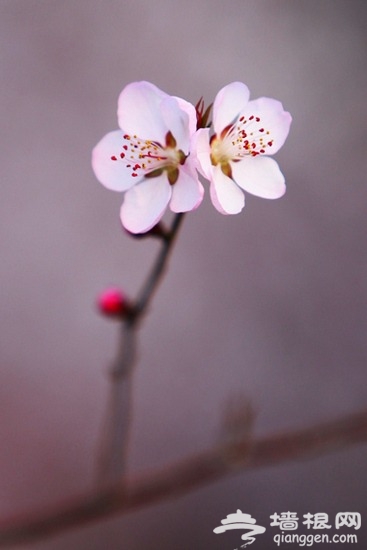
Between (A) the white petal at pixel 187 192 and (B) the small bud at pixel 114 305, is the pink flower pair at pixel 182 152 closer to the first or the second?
(A) the white petal at pixel 187 192

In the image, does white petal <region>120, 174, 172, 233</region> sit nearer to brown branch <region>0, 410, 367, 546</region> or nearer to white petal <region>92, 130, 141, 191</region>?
white petal <region>92, 130, 141, 191</region>

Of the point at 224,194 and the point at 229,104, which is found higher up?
the point at 229,104

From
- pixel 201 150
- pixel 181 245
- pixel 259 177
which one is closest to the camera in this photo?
pixel 201 150

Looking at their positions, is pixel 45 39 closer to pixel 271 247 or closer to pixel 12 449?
pixel 271 247

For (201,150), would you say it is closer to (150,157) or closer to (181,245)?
(150,157)

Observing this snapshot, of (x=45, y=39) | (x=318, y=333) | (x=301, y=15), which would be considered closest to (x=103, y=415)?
(x=318, y=333)

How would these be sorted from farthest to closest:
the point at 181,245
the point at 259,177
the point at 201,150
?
1. the point at 181,245
2. the point at 259,177
3. the point at 201,150

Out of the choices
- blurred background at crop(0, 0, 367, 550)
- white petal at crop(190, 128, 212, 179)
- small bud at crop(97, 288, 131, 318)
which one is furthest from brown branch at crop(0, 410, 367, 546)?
blurred background at crop(0, 0, 367, 550)

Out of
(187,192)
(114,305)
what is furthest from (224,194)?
(114,305)
